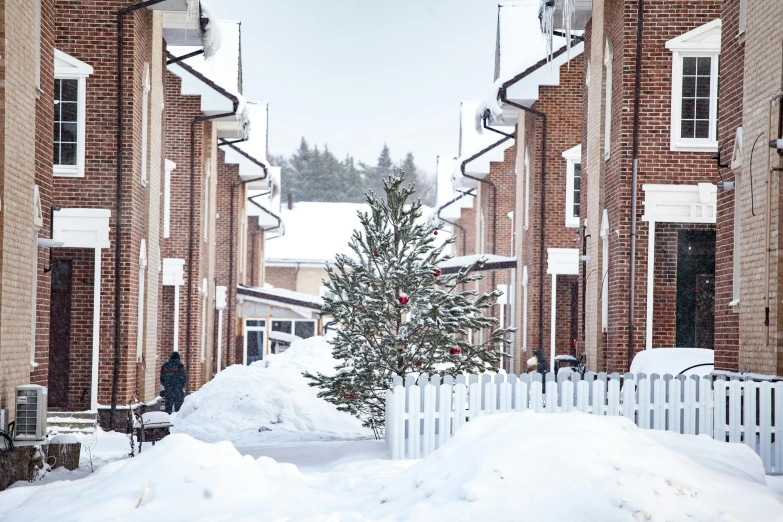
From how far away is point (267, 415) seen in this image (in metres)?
17.5

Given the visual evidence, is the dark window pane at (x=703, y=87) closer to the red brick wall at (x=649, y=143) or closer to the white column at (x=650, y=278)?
the red brick wall at (x=649, y=143)

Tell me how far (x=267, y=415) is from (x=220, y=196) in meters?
14.7

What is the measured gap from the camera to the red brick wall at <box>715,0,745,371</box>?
40.3 ft

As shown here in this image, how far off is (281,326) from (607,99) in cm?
2369

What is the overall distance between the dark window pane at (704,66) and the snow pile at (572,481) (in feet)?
32.2

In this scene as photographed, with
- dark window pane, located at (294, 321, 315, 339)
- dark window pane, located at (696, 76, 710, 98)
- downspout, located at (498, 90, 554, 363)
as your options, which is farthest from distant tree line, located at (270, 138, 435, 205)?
dark window pane, located at (696, 76, 710, 98)

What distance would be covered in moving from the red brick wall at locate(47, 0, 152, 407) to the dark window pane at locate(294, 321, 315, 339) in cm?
2349

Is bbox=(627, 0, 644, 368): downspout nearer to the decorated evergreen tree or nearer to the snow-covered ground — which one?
the decorated evergreen tree

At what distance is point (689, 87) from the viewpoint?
16.2 meters

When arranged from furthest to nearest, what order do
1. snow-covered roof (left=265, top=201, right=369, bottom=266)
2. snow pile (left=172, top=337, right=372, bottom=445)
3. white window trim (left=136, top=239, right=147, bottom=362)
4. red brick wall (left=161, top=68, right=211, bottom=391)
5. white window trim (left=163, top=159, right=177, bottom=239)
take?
snow-covered roof (left=265, top=201, right=369, bottom=266)
red brick wall (left=161, top=68, right=211, bottom=391)
white window trim (left=163, top=159, right=177, bottom=239)
white window trim (left=136, top=239, right=147, bottom=362)
snow pile (left=172, top=337, right=372, bottom=445)

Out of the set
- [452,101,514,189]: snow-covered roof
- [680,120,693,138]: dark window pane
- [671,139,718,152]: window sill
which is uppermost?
[452,101,514,189]: snow-covered roof

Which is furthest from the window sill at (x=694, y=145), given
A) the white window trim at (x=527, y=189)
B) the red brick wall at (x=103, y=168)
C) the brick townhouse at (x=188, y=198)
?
the brick townhouse at (x=188, y=198)

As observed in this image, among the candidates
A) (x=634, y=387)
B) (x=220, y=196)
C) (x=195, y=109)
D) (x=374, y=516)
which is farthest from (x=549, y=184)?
(x=374, y=516)

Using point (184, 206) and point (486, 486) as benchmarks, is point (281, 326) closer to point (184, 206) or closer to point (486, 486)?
point (184, 206)
